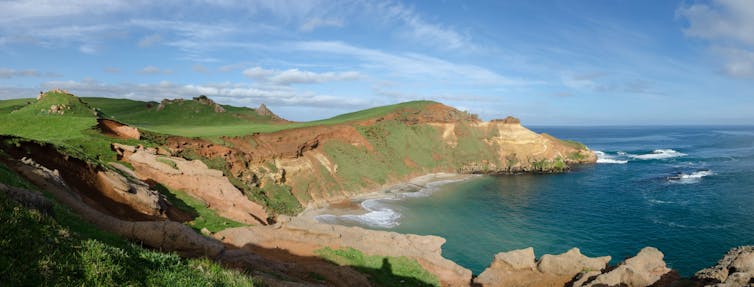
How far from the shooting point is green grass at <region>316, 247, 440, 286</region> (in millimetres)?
22266

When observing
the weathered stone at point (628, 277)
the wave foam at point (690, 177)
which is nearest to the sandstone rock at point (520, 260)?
the weathered stone at point (628, 277)

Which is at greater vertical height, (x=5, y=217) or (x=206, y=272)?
(x=5, y=217)

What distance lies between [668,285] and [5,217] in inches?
1070

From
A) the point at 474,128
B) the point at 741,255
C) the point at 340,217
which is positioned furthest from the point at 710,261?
the point at 474,128

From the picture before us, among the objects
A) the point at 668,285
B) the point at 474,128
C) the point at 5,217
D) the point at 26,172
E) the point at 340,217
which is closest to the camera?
the point at 5,217

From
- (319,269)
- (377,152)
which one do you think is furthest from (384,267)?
(377,152)

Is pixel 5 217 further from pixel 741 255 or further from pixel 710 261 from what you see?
pixel 710 261

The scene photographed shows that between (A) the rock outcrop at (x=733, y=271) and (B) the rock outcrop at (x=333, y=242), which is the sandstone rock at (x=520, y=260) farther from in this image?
(A) the rock outcrop at (x=733, y=271)

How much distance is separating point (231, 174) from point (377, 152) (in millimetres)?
33131

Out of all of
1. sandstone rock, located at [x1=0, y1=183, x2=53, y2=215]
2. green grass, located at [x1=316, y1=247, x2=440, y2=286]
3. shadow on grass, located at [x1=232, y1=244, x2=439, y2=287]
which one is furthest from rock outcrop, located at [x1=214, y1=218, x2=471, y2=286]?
sandstone rock, located at [x1=0, y1=183, x2=53, y2=215]

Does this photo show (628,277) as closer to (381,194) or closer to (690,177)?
(381,194)

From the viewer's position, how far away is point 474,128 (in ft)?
295

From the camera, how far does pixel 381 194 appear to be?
60.5 meters

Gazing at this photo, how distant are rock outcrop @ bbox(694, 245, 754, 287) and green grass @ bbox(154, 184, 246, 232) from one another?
25795 millimetres
